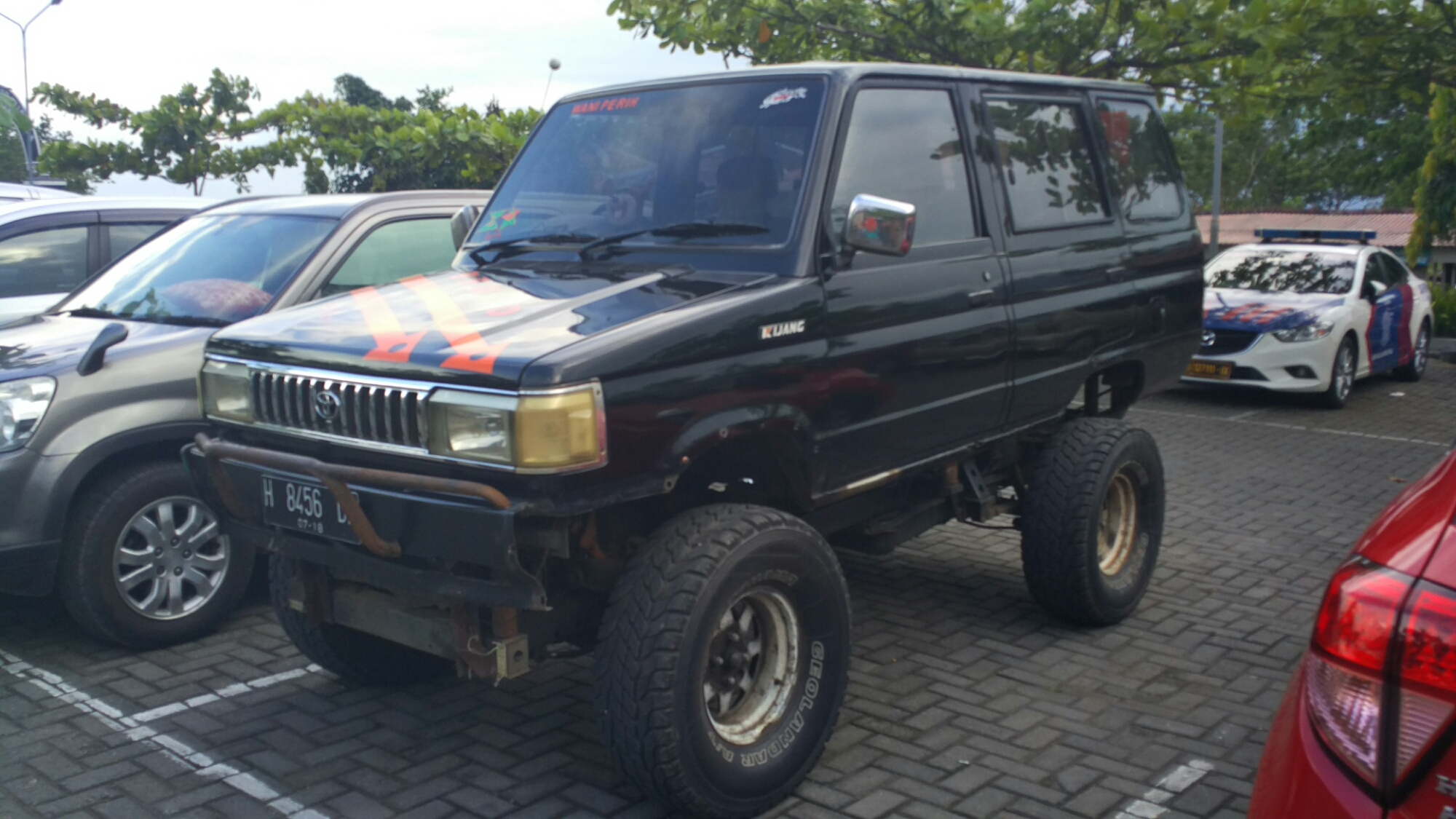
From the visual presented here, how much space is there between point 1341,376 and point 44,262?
11068mm

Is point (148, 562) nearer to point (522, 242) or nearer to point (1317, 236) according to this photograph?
point (522, 242)

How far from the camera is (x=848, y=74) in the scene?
171 inches

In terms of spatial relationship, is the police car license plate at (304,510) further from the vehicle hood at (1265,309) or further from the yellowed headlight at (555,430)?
the vehicle hood at (1265,309)

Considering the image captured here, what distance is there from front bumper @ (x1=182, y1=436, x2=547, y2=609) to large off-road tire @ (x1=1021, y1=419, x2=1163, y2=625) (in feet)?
8.39

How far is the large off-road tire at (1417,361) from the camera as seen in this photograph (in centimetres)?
1433

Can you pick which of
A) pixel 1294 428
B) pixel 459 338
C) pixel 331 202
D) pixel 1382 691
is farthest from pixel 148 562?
pixel 1294 428

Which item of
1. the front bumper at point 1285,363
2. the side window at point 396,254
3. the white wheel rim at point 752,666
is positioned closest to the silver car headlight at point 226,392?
the side window at point 396,254

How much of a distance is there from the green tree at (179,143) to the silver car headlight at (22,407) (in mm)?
11585

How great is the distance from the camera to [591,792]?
394 cm

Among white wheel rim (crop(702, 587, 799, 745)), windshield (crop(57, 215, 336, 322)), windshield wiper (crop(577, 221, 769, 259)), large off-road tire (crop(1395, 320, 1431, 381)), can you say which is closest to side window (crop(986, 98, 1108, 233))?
windshield wiper (crop(577, 221, 769, 259))

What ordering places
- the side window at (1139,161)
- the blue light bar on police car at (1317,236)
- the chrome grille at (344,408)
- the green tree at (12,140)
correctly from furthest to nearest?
1. the green tree at (12,140)
2. the blue light bar on police car at (1317,236)
3. the side window at (1139,161)
4. the chrome grille at (344,408)

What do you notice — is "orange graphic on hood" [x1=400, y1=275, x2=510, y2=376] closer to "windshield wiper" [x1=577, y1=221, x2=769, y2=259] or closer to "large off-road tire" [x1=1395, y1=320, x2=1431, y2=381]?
"windshield wiper" [x1=577, y1=221, x2=769, y2=259]

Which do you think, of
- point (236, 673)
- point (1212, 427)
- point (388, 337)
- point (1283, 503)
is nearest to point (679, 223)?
point (388, 337)

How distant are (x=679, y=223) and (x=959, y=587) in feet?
8.72
